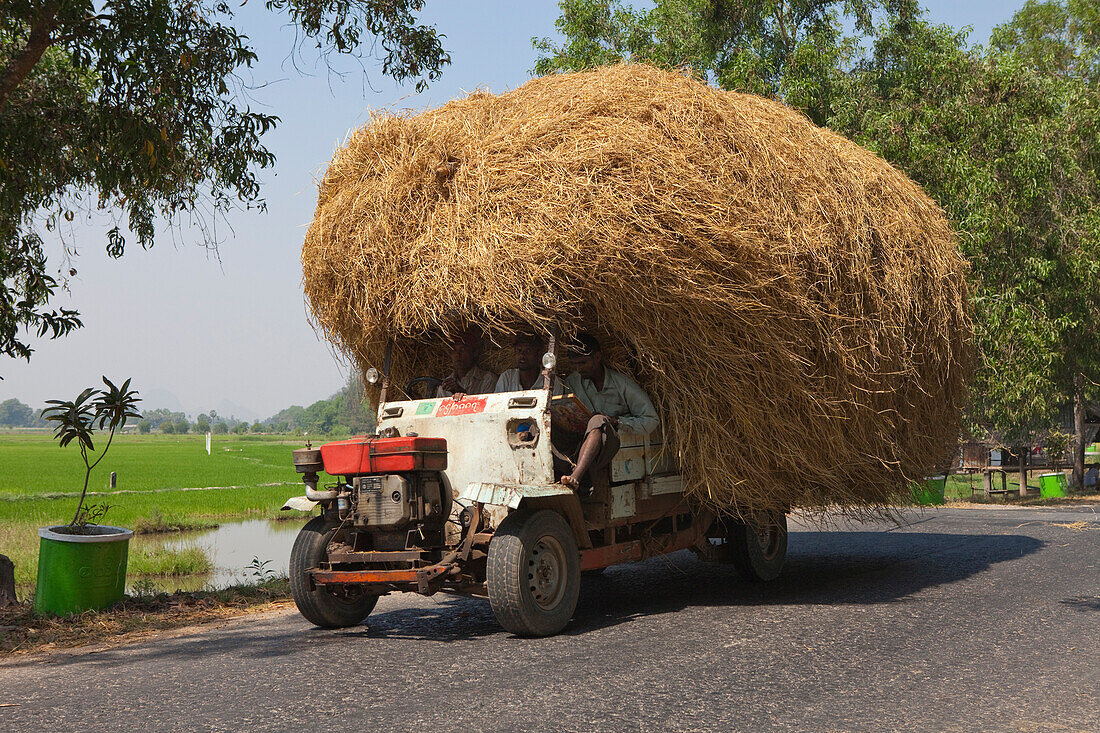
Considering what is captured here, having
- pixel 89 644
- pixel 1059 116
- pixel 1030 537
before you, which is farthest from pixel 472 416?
pixel 1059 116

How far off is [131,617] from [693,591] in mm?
4719

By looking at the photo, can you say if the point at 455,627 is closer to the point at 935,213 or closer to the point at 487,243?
the point at 487,243

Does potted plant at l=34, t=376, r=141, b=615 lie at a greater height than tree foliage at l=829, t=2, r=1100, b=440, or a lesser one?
lesser

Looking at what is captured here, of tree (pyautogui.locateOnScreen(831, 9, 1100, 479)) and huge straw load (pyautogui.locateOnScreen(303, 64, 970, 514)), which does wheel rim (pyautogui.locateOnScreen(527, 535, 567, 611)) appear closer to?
huge straw load (pyautogui.locateOnScreen(303, 64, 970, 514))

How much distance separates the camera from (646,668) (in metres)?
5.69

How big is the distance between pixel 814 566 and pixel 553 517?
4.75 m

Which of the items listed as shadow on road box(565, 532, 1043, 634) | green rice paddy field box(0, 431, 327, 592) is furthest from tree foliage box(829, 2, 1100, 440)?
green rice paddy field box(0, 431, 327, 592)

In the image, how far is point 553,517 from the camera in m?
6.86

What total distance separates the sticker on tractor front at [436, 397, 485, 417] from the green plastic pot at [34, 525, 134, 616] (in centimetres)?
285

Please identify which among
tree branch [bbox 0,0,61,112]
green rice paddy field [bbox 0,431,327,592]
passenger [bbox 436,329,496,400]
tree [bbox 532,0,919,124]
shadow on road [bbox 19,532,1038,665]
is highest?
tree [bbox 532,0,919,124]

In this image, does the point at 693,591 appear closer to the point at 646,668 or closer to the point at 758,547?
the point at 758,547

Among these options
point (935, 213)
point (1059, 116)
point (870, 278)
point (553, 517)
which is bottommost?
point (553, 517)

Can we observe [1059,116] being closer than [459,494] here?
No

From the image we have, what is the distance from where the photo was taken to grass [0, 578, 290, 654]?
7.38 m
